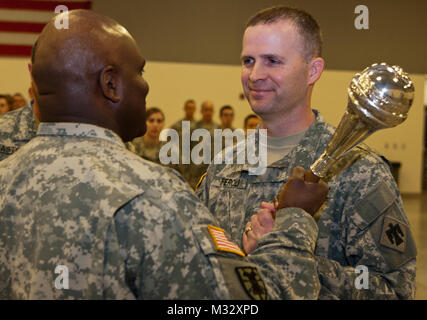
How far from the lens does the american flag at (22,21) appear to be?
820cm

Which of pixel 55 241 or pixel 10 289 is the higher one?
pixel 55 241

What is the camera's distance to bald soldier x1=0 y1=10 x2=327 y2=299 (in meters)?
1.06

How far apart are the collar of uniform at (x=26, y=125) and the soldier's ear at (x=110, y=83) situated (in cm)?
160

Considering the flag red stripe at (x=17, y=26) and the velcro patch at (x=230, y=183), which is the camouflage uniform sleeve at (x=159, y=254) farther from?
the flag red stripe at (x=17, y=26)

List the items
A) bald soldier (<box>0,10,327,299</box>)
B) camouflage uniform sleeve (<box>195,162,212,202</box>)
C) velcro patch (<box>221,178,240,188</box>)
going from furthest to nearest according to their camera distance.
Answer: camouflage uniform sleeve (<box>195,162,212,202</box>) → velcro patch (<box>221,178,240,188</box>) → bald soldier (<box>0,10,327,299</box>)

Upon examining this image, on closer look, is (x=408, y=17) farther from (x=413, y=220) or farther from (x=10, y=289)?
(x=10, y=289)

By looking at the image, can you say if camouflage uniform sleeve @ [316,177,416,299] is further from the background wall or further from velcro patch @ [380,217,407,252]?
the background wall

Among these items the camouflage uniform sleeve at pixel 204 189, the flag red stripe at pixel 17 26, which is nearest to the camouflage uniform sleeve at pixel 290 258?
the camouflage uniform sleeve at pixel 204 189

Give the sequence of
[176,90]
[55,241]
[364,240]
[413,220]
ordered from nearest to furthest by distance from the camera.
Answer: [55,241]
[364,240]
[413,220]
[176,90]

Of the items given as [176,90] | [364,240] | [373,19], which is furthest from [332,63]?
[364,240]


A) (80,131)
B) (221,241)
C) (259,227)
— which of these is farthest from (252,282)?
(80,131)

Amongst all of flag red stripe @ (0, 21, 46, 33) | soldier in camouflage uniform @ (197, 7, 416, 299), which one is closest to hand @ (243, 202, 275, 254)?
soldier in camouflage uniform @ (197, 7, 416, 299)

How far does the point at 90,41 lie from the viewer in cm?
116
